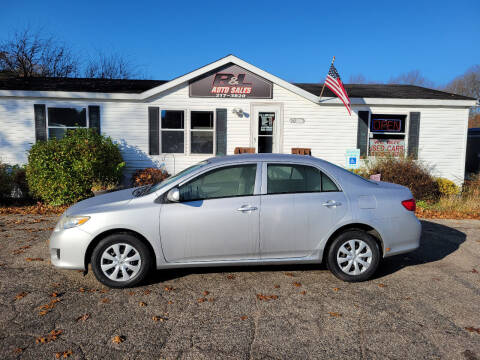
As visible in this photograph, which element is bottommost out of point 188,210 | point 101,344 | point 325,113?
point 101,344

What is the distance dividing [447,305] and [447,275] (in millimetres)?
1090

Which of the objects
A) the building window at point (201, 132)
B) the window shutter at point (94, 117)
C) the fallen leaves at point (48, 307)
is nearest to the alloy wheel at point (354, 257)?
the fallen leaves at point (48, 307)

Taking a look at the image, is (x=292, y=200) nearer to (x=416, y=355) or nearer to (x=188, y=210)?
(x=188, y=210)

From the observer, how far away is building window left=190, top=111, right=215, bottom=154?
11.5 m

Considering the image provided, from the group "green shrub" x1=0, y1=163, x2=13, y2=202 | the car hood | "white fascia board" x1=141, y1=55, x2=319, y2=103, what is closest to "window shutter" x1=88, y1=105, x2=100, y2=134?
"white fascia board" x1=141, y1=55, x2=319, y2=103

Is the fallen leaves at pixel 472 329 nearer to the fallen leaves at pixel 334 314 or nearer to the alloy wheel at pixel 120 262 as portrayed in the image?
the fallen leaves at pixel 334 314

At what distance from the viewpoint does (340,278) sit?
4.33 meters

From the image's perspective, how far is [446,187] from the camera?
11.3m

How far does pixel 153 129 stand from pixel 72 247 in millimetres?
7748

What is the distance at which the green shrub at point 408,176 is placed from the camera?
33.4ft

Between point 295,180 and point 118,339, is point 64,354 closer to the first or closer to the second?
point 118,339

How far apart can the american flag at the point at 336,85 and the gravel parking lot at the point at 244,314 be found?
6.47 meters

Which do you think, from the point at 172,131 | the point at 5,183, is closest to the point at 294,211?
the point at 172,131

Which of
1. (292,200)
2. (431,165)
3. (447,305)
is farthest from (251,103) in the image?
(447,305)
